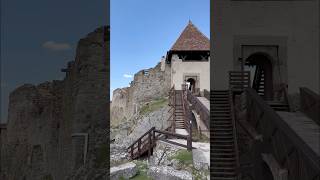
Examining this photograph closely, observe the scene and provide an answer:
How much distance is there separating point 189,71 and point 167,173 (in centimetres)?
1421

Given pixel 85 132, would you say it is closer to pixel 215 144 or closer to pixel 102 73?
pixel 102 73

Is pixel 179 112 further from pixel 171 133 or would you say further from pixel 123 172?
pixel 123 172

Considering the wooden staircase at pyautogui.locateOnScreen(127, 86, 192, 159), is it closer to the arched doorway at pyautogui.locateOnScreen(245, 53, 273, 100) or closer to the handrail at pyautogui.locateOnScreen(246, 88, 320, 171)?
the arched doorway at pyautogui.locateOnScreen(245, 53, 273, 100)

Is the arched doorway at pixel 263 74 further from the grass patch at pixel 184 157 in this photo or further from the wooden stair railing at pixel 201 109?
the grass patch at pixel 184 157

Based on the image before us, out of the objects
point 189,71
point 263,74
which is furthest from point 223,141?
point 189,71

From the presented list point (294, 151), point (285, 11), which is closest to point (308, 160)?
point (294, 151)

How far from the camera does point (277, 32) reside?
1066 cm

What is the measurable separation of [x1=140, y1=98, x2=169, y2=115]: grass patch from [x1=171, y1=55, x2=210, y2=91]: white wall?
1326mm

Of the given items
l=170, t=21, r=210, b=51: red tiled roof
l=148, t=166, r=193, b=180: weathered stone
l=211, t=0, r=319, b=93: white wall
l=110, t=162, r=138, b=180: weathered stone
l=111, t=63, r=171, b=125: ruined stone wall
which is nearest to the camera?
l=148, t=166, r=193, b=180: weathered stone

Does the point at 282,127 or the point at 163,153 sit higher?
the point at 282,127

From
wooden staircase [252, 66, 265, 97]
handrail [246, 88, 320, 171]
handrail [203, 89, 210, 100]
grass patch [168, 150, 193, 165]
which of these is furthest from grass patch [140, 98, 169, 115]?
handrail [246, 88, 320, 171]

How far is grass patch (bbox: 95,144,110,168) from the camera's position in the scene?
27.7ft

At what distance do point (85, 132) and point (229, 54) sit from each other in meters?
4.26

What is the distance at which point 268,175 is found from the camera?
22.0 feet
